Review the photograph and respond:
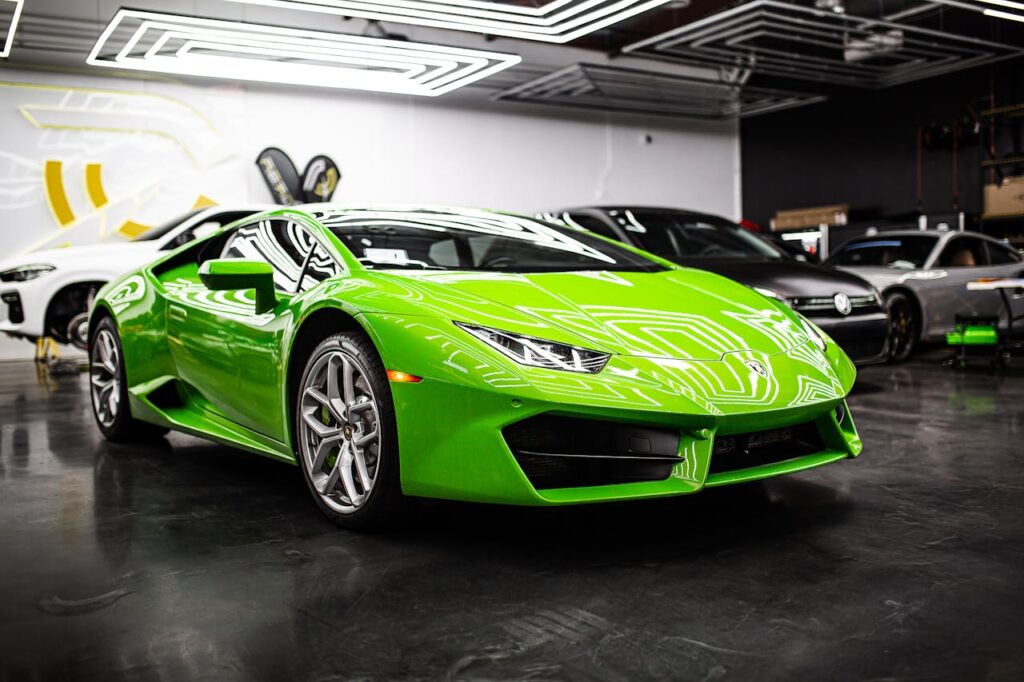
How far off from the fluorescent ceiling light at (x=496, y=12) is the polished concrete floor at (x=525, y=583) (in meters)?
6.13

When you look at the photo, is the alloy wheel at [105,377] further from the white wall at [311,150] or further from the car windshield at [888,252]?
the white wall at [311,150]

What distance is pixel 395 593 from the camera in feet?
7.86

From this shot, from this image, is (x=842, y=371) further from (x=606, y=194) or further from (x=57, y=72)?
Result: (x=606, y=194)

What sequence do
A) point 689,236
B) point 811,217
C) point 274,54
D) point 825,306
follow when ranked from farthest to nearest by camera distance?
point 811,217, point 274,54, point 689,236, point 825,306

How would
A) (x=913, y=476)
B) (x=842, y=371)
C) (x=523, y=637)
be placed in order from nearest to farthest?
(x=523, y=637), (x=842, y=371), (x=913, y=476)

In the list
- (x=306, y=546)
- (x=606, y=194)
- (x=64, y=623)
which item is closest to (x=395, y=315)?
(x=306, y=546)

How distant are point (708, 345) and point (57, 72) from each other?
12256mm

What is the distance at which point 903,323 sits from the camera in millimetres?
9203

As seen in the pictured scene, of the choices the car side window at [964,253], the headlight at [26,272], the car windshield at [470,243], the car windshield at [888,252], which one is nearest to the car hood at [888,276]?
the car windshield at [888,252]

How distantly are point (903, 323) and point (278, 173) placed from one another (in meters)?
8.82

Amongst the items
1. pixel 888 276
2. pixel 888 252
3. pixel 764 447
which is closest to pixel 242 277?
pixel 764 447

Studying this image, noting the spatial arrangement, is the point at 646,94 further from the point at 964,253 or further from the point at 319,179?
the point at 964,253

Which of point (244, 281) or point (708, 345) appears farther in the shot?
point (244, 281)

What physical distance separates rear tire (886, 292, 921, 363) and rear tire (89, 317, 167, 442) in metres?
6.80
